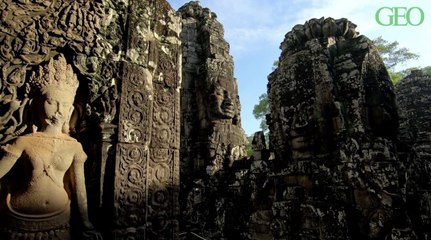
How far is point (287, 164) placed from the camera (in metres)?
5.30

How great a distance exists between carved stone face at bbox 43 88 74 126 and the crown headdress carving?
0.05 m

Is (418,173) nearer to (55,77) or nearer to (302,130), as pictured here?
(302,130)

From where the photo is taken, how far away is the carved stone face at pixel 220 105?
31.4ft

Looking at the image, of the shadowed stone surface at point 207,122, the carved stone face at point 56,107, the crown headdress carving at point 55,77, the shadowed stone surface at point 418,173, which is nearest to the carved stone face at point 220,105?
the shadowed stone surface at point 207,122

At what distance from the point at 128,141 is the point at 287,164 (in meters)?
3.80

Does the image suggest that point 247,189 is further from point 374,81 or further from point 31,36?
point 31,36

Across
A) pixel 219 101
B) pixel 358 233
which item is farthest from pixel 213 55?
pixel 358 233

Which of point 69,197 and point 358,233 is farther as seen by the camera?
point 358,233

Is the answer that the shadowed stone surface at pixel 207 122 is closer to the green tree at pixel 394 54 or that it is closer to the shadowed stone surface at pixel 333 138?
the shadowed stone surface at pixel 333 138

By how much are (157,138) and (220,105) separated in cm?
718

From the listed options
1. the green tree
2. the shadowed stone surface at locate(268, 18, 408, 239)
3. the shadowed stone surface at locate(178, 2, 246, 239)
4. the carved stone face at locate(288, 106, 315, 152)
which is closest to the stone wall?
the shadowed stone surface at locate(268, 18, 408, 239)

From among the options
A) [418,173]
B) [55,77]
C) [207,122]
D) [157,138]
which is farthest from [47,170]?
[207,122]

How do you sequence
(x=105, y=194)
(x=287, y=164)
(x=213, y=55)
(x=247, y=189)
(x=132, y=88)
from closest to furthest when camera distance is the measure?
1. (x=105, y=194)
2. (x=132, y=88)
3. (x=287, y=164)
4. (x=247, y=189)
5. (x=213, y=55)

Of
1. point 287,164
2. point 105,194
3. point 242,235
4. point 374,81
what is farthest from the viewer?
point 242,235
